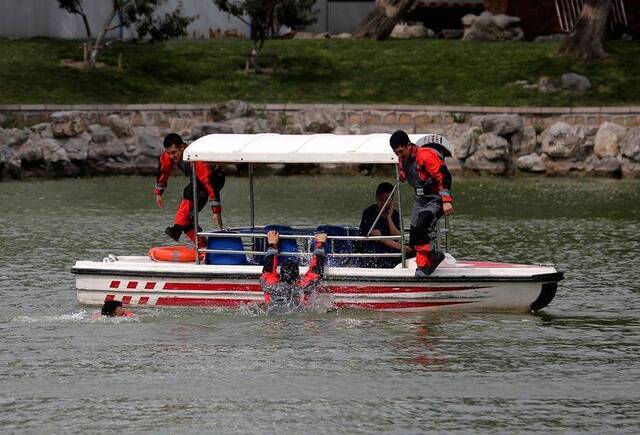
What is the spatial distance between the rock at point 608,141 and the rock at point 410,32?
13408 millimetres

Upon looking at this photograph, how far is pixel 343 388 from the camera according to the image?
1465 cm

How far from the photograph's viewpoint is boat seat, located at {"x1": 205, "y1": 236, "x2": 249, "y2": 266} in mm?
18703

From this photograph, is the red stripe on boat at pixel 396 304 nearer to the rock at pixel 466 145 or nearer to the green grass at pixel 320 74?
the rock at pixel 466 145

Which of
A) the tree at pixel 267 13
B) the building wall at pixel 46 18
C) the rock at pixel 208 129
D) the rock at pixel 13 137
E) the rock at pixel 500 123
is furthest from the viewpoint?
the building wall at pixel 46 18

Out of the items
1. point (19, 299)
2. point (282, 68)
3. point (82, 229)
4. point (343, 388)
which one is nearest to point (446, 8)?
point (282, 68)

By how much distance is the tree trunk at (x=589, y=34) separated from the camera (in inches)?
1796

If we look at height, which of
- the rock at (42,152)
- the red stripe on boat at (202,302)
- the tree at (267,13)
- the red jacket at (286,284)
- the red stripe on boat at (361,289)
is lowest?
the rock at (42,152)

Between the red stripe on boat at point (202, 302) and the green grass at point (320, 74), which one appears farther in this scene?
the green grass at point (320, 74)

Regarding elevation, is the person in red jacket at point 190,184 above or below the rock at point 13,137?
above

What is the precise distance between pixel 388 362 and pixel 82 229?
12.6m

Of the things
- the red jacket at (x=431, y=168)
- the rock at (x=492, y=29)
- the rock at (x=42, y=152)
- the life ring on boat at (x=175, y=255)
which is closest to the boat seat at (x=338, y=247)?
the red jacket at (x=431, y=168)

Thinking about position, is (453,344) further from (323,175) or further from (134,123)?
(134,123)

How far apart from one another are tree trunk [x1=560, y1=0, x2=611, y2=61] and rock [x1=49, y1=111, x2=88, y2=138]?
15186 millimetres

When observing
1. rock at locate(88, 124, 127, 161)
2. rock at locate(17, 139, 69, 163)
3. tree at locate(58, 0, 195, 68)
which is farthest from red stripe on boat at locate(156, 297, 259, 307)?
tree at locate(58, 0, 195, 68)
